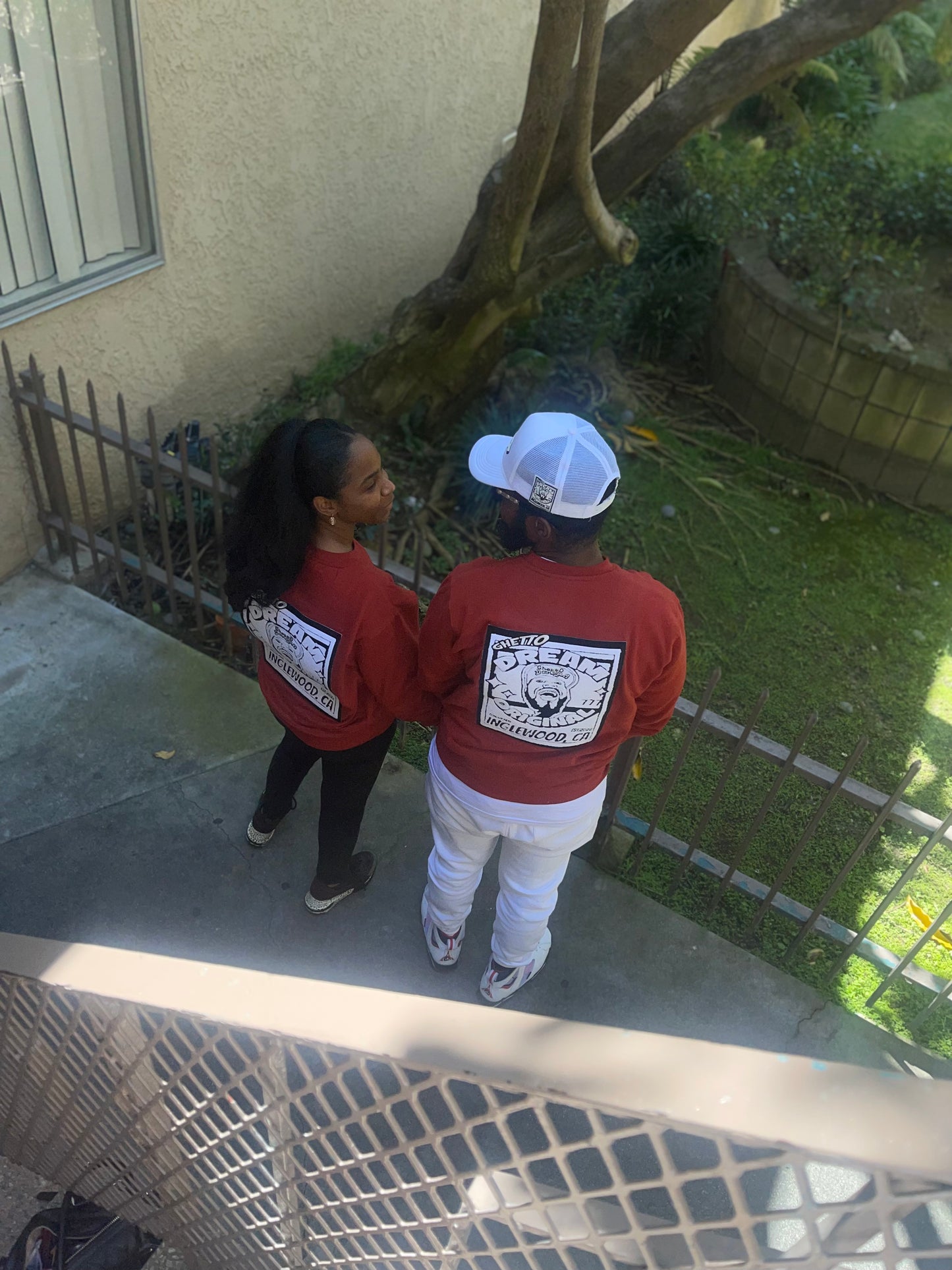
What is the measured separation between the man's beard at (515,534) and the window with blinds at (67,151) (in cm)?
247

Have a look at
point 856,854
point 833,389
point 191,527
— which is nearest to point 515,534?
point 856,854

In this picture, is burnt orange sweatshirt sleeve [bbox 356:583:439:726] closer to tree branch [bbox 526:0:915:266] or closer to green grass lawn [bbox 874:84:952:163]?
tree branch [bbox 526:0:915:266]

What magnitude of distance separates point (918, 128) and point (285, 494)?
10118 millimetres

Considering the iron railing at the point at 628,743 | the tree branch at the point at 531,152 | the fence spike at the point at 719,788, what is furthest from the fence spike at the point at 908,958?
the tree branch at the point at 531,152

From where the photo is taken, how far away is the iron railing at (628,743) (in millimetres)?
2553

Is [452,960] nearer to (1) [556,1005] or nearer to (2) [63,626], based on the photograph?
(1) [556,1005]

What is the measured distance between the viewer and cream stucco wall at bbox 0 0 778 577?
3.72 metres

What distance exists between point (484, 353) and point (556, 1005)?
3.26 meters

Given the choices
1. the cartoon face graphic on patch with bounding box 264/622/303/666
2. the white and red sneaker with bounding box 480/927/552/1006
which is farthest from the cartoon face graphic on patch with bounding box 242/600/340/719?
the white and red sneaker with bounding box 480/927/552/1006

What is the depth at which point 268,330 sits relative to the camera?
4.79m

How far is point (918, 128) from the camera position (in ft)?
30.6

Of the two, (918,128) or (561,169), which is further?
(918,128)

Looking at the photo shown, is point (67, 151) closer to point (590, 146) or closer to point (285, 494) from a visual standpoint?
point (590, 146)

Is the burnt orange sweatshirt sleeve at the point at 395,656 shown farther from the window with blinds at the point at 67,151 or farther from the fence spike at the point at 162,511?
the window with blinds at the point at 67,151
